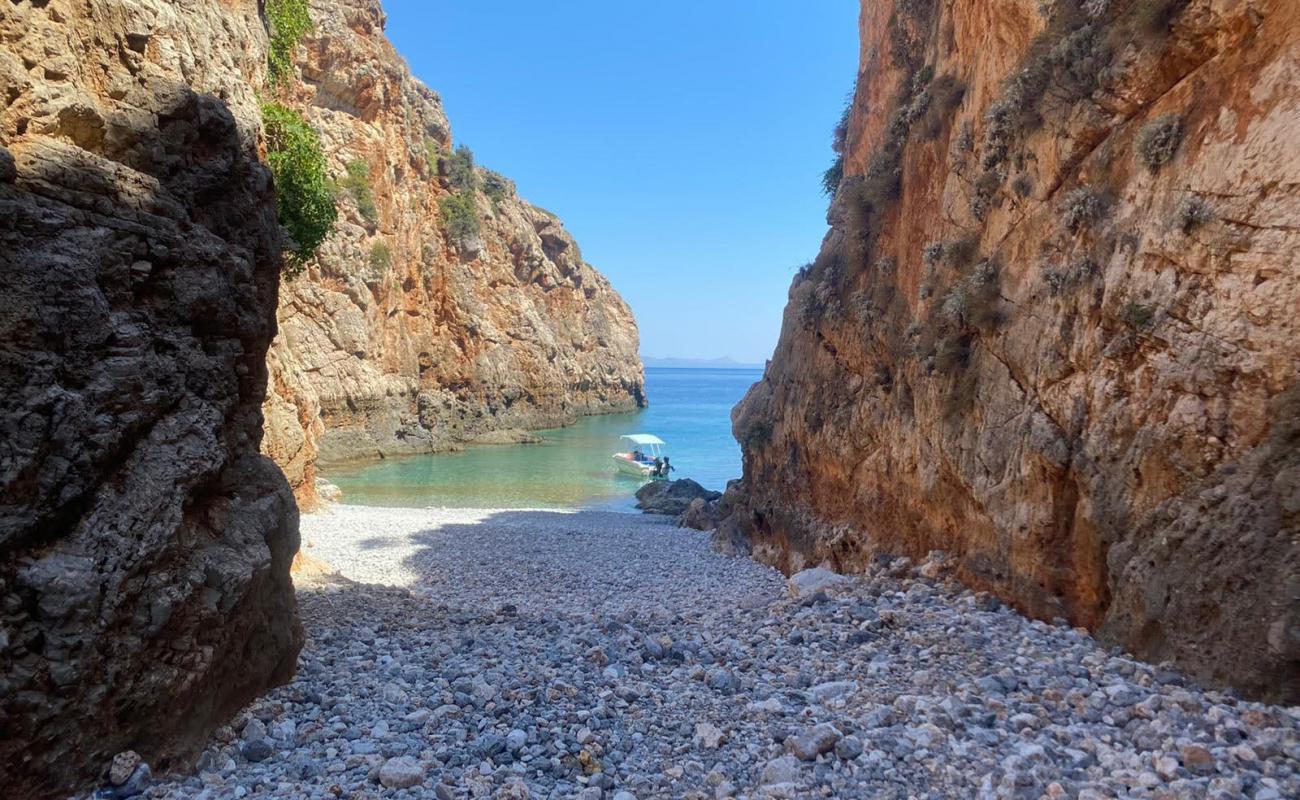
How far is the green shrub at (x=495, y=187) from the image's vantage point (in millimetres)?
60750

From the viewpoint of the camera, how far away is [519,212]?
63.9m

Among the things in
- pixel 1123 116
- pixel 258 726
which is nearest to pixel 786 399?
pixel 1123 116

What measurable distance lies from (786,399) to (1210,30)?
10644mm

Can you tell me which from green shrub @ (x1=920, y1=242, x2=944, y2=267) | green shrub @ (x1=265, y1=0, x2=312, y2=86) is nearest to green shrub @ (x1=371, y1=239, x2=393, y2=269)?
green shrub @ (x1=265, y1=0, x2=312, y2=86)

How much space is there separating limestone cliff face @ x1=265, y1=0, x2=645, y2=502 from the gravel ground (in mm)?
14002

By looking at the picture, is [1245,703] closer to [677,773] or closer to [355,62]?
[677,773]

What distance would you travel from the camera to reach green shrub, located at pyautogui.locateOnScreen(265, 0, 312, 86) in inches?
517

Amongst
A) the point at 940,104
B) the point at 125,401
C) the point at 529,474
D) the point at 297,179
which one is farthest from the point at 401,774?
the point at 529,474

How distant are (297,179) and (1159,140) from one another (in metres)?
11.4

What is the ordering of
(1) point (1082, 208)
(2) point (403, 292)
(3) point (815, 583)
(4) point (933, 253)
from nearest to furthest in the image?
(1) point (1082, 208), (3) point (815, 583), (4) point (933, 253), (2) point (403, 292)

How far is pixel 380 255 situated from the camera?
4156 cm

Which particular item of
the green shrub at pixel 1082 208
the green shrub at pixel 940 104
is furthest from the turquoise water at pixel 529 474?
the green shrub at pixel 1082 208

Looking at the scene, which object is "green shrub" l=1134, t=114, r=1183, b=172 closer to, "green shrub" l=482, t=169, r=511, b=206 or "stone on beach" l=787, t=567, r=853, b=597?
"stone on beach" l=787, t=567, r=853, b=597

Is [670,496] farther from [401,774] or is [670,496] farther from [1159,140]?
[401,774]
